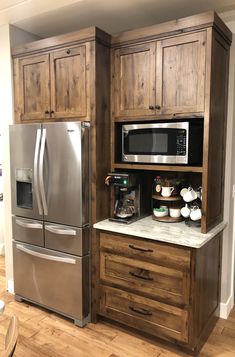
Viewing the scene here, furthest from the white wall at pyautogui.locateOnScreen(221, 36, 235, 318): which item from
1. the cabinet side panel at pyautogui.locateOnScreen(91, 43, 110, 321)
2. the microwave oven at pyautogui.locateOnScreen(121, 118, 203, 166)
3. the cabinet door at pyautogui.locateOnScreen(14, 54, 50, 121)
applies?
the cabinet door at pyautogui.locateOnScreen(14, 54, 50, 121)

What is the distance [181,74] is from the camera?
224 centimetres

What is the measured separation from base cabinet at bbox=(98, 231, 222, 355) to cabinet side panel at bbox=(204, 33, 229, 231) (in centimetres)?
27

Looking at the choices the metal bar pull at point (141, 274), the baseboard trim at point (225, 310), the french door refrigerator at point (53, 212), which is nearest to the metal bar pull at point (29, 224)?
the french door refrigerator at point (53, 212)

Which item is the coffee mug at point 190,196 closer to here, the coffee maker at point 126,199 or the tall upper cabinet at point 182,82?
the tall upper cabinet at point 182,82

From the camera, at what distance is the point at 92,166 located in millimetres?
2494

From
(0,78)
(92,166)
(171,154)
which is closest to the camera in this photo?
(171,154)

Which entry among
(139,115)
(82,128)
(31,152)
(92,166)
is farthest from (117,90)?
(31,152)

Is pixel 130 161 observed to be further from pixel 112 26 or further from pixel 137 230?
pixel 112 26

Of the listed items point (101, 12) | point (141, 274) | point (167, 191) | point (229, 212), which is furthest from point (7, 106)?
point (229, 212)

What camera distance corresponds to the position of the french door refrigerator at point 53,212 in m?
2.48

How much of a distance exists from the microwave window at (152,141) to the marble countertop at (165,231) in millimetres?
584

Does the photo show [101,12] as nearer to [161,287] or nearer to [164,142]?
[164,142]

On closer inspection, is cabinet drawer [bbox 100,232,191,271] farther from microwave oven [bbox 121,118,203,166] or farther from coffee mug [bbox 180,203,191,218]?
microwave oven [bbox 121,118,203,166]

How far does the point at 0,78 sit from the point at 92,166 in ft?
4.74
